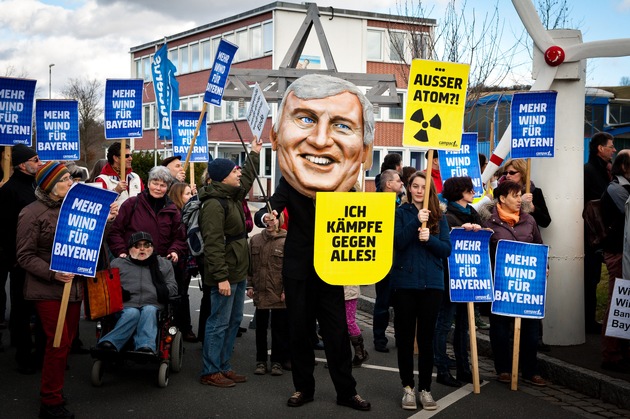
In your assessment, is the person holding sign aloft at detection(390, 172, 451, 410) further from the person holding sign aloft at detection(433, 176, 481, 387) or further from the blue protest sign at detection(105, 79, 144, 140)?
the blue protest sign at detection(105, 79, 144, 140)

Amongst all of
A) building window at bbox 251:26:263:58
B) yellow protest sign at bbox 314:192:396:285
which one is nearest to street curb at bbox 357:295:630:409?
yellow protest sign at bbox 314:192:396:285

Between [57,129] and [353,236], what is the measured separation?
15.0 ft

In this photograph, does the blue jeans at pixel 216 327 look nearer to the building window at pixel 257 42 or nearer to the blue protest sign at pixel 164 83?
the blue protest sign at pixel 164 83

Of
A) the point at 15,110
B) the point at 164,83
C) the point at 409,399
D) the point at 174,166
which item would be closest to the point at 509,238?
the point at 409,399

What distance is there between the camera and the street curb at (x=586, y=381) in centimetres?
667

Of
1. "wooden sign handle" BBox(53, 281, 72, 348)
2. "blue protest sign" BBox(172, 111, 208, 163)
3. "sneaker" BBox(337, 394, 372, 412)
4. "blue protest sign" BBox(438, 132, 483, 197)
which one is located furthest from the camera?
"blue protest sign" BBox(172, 111, 208, 163)

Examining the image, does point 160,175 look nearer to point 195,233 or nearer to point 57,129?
point 195,233

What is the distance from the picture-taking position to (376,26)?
149 ft

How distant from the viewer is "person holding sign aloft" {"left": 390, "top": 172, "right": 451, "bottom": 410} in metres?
6.49

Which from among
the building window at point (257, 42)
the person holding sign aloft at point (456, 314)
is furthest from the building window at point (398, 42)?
the building window at point (257, 42)

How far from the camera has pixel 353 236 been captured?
6.05 m

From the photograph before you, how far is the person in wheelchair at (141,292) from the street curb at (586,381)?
371 centimetres

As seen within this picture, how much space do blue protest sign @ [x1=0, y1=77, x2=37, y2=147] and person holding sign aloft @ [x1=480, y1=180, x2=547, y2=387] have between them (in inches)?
205

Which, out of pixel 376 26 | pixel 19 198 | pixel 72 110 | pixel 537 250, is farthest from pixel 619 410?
pixel 376 26
